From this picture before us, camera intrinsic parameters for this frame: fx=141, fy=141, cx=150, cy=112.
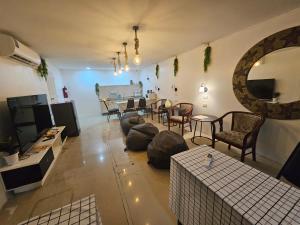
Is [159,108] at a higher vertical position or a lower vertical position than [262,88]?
lower

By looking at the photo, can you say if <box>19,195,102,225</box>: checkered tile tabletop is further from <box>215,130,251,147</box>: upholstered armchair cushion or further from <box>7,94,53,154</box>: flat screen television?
<box>215,130,251,147</box>: upholstered armchair cushion

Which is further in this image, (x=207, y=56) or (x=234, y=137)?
(x=207, y=56)

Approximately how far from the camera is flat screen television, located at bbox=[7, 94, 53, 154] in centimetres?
212

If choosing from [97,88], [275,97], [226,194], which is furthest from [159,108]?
[226,194]

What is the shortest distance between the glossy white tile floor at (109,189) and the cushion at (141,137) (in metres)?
0.17

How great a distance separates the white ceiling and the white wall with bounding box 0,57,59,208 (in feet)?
1.79

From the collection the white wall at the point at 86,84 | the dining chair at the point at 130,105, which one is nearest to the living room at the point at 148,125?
the dining chair at the point at 130,105

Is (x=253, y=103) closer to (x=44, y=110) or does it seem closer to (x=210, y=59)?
(x=210, y=59)

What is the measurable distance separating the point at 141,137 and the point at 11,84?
2.57 meters

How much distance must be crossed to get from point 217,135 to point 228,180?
1875 millimetres

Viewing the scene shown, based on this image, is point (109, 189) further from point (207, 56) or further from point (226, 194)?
point (207, 56)

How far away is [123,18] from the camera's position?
2018mm

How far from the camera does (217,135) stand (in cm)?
277

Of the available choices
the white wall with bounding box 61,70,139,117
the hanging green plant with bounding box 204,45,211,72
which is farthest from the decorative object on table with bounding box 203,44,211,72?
the white wall with bounding box 61,70,139,117
